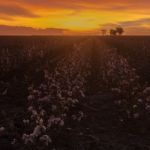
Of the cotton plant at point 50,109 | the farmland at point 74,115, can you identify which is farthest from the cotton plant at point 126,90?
the cotton plant at point 50,109

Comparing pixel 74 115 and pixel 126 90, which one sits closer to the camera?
pixel 74 115

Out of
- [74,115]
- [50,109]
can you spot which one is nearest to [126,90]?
[50,109]

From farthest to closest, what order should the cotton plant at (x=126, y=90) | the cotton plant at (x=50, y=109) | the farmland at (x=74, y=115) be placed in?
the cotton plant at (x=126, y=90) < the farmland at (x=74, y=115) < the cotton plant at (x=50, y=109)

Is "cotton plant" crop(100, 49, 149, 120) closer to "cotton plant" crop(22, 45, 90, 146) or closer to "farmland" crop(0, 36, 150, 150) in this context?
"farmland" crop(0, 36, 150, 150)

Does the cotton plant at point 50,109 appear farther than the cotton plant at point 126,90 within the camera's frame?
No

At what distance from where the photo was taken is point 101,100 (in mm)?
16062

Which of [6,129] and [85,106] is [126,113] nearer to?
[85,106]

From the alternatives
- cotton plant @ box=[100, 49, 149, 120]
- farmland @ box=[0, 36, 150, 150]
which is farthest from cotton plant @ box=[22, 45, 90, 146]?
cotton plant @ box=[100, 49, 149, 120]

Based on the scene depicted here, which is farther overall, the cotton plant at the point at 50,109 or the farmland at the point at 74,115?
the farmland at the point at 74,115

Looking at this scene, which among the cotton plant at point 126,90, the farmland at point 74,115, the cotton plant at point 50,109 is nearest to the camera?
the cotton plant at point 50,109

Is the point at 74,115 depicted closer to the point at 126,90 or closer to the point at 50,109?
the point at 50,109

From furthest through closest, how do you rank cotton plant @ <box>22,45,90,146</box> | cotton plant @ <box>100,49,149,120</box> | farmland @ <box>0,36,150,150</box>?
cotton plant @ <box>100,49,149,120</box> < farmland @ <box>0,36,150,150</box> < cotton plant @ <box>22,45,90,146</box>

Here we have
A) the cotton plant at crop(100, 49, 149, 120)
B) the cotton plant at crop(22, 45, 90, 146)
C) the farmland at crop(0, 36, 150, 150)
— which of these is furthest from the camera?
the cotton plant at crop(100, 49, 149, 120)

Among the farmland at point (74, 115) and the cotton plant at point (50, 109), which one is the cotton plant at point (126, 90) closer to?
the farmland at point (74, 115)
